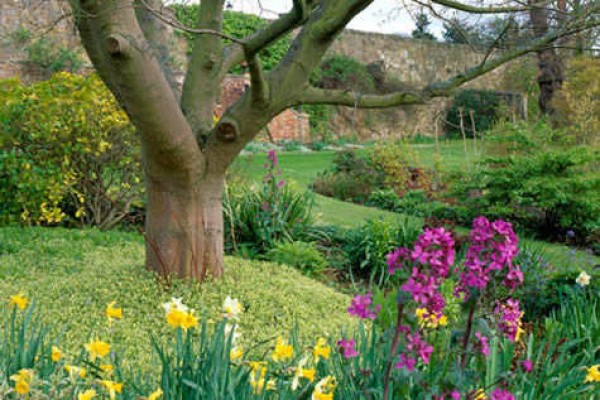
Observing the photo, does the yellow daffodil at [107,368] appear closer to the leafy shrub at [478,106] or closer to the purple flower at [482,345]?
the purple flower at [482,345]

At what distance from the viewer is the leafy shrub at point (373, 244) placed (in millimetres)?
6520

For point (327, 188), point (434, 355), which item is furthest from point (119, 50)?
point (327, 188)

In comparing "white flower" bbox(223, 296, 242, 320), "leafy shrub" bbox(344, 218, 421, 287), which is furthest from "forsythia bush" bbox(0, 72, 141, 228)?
"white flower" bbox(223, 296, 242, 320)

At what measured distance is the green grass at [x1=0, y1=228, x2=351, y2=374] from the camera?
13.0ft

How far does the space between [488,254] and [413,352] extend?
1.24 ft

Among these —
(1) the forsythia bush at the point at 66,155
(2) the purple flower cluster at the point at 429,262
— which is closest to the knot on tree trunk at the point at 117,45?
(2) the purple flower cluster at the point at 429,262

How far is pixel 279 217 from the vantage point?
22.6 feet

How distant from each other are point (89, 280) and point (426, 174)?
883 cm

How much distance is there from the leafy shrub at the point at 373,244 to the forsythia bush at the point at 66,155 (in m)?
2.63

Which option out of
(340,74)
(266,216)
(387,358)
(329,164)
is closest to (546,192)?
(266,216)

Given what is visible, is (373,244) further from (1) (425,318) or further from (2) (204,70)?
(1) (425,318)

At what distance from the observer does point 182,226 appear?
4664mm

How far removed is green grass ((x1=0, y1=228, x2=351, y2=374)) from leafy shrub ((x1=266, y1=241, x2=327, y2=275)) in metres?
0.39

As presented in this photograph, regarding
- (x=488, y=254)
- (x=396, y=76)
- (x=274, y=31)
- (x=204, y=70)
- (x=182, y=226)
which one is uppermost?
(x=396, y=76)
